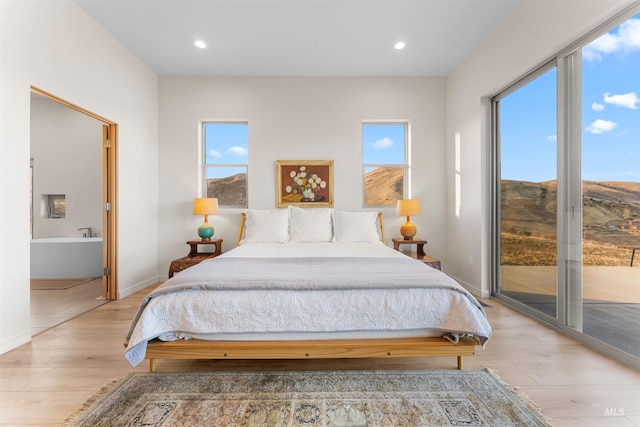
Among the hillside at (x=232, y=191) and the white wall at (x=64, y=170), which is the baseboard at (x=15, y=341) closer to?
the hillside at (x=232, y=191)

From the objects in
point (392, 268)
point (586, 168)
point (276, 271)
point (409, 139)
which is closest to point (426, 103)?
point (409, 139)

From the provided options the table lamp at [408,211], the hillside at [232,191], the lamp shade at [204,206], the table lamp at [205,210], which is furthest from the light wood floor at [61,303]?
the table lamp at [408,211]

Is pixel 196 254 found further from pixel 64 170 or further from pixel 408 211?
pixel 64 170

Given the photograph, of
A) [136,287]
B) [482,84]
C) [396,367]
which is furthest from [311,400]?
[482,84]

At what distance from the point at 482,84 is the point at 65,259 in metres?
5.87

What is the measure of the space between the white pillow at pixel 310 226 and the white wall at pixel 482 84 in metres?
1.70

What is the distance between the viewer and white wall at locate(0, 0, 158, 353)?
217 cm

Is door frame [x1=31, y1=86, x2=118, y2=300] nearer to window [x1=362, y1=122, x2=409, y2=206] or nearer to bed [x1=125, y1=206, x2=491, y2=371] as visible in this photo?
bed [x1=125, y1=206, x2=491, y2=371]

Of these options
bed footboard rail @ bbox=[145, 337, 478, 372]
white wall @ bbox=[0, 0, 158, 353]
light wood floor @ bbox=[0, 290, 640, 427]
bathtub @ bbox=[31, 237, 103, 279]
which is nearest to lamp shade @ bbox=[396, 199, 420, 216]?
light wood floor @ bbox=[0, 290, 640, 427]

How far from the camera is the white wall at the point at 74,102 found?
217cm

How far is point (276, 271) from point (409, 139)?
305 centimetres

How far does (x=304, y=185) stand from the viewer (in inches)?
165

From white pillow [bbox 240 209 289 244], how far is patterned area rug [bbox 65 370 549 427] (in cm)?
189

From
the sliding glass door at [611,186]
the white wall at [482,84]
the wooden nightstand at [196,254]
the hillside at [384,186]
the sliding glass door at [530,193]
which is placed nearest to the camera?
the sliding glass door at [611,186]
